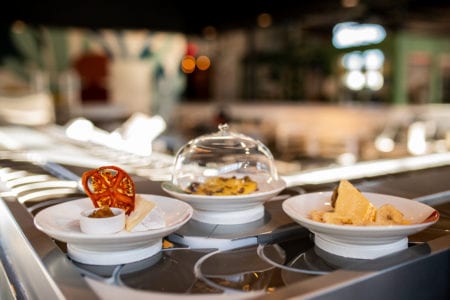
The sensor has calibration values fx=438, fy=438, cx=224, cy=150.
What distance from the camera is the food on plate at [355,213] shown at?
890mm

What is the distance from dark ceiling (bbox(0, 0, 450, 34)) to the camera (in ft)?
23.5

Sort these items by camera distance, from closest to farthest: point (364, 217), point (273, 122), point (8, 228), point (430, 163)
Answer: point (364, 217)
point (8, 228)
point (430, 163)
point (273, 122)

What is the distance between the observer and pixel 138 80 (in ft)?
33.1

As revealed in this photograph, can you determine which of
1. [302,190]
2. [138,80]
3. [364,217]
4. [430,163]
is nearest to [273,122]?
[138,80]

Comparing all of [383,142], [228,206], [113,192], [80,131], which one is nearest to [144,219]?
Answer: [113,192]

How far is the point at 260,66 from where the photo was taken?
1257 centimetres

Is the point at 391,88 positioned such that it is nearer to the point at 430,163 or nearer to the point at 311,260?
the point at 430,163

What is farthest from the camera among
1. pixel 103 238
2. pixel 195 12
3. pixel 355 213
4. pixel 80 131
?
pixel 195 12

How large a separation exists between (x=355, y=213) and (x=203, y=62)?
46.8 ft

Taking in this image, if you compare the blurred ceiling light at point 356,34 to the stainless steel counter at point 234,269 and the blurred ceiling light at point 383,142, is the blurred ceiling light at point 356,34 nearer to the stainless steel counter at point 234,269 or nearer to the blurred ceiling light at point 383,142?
the blurred ceiling light at point 383,142

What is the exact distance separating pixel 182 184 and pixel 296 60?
10.9 metres

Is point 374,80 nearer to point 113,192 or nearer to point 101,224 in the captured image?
point 113,192

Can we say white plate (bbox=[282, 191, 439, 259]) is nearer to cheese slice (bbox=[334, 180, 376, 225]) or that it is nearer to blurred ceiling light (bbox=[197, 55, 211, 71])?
cheese slice (bbox=[334, 180, 376, 225])

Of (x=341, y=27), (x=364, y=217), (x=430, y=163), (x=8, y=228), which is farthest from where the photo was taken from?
(x=341, y=27)
